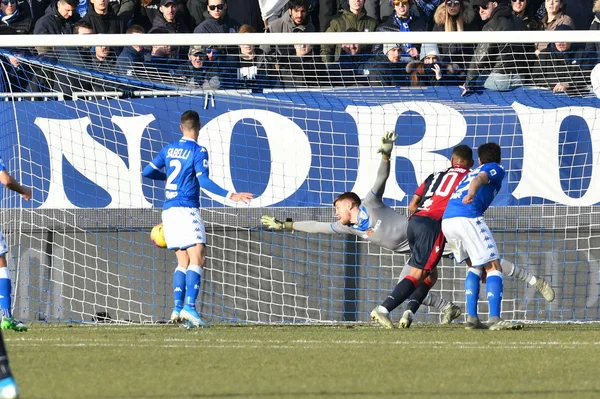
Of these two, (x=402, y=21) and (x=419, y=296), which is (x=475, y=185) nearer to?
(x=419, y=296)

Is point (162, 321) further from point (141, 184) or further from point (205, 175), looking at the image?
point (205, 175)

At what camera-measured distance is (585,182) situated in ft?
41.4

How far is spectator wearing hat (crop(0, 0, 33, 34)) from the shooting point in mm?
15141

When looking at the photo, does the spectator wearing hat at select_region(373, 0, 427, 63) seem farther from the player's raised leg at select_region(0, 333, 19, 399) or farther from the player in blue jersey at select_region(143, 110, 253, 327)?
the player's raised leg at select_region(0, 333, 19, 399)

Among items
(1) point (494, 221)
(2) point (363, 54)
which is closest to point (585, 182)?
(1) point (494, 221)

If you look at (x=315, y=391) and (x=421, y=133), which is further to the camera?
(x=421, y=133)

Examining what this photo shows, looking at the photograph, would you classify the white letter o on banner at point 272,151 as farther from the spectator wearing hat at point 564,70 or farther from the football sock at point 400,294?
the spectator wearing hat at point 564,70

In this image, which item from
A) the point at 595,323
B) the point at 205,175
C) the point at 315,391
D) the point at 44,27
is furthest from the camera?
the point at 44,27

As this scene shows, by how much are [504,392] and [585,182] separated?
6526 millimetres

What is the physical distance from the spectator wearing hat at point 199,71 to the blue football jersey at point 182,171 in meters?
2.15

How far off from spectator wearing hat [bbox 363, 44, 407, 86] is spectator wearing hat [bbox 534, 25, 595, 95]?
1.44 m

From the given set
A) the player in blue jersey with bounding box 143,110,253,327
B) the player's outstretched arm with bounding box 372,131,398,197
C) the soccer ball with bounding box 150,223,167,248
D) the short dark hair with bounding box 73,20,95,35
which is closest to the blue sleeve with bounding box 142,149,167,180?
the player in blue jersey with bounding box 143,110,253,327

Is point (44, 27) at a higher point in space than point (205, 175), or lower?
higher

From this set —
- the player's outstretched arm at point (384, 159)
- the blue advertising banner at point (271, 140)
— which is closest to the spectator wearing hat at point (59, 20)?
the blue advertising banner at point (271, 140)
